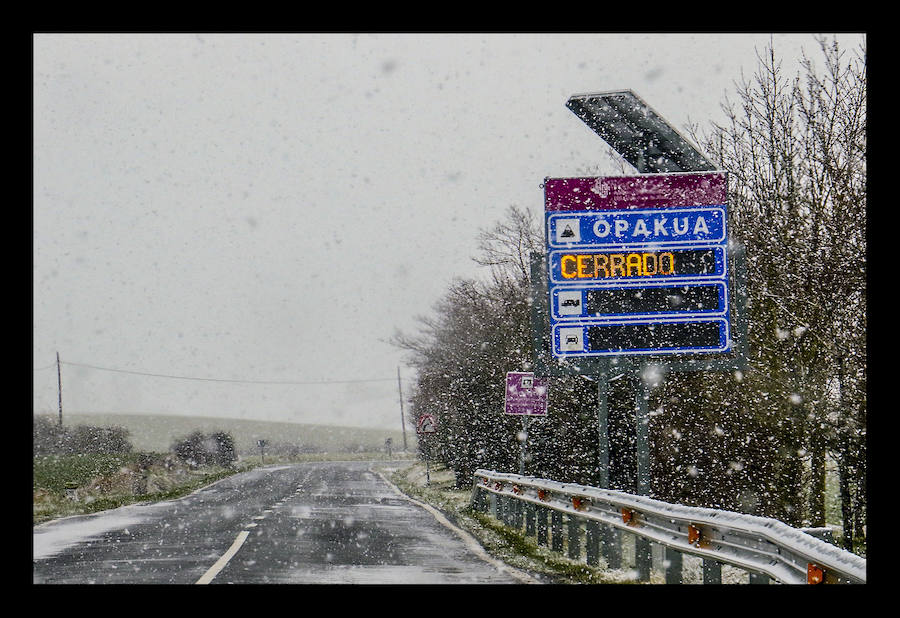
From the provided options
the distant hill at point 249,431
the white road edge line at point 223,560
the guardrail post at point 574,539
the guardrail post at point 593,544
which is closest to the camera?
the white road edge line at point 223,560

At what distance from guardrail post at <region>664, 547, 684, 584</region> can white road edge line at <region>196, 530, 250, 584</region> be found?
4046 mm

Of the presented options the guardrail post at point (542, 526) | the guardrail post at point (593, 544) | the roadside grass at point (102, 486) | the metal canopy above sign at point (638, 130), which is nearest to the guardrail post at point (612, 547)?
the guardrail post at point (593, 544)

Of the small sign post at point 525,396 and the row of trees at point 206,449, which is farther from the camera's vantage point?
the row of trees at point 206,449

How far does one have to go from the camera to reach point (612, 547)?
10570 millimetres

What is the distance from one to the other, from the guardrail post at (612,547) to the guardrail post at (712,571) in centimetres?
239

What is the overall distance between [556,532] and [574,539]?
2.92 ft

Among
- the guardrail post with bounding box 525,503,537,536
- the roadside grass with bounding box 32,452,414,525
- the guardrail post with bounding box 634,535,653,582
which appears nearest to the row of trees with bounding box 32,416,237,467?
the roadside grass with bounding box 32,452,414,525

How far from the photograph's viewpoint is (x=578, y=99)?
47.9 ft

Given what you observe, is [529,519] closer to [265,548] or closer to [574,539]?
[574,539]

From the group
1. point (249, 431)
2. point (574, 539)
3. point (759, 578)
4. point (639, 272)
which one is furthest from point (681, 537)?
point (249, 431)

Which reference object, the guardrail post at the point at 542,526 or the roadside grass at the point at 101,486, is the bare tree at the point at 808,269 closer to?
the guardrail post at the point at 542,526

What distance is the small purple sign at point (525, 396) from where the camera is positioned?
70.2 feet

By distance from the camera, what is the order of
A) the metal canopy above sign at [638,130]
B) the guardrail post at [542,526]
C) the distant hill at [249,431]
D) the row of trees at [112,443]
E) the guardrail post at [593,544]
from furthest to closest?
the distant hill at [249,431] → the row of trees at [112,443] → the metal canopy above sign at [638,130] → the guardrail post at [542,526] → the guardrail post at [593,544]
